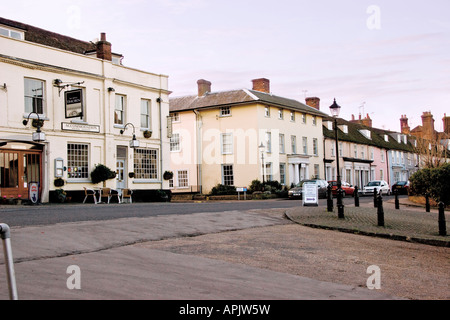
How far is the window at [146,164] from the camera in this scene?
101 ft

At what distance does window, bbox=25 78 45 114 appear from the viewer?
24.3 meters

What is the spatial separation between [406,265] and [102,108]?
22353 millimetres

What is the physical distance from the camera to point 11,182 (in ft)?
77.5

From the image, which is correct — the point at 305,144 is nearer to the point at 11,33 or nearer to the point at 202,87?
the point at 202,87

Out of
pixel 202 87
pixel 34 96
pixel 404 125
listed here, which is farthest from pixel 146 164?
pixel 404 125

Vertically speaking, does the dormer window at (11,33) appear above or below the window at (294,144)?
above

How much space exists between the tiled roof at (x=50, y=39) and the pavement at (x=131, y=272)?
19.8 m

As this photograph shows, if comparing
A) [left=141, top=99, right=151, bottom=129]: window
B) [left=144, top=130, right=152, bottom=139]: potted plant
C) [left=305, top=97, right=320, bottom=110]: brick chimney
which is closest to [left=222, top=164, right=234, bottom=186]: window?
[left=141, top=99, right=151, bottom=129]: window

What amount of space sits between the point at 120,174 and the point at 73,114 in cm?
591

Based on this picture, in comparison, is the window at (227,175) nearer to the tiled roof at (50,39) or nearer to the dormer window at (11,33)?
the tiled roof at (50,39)

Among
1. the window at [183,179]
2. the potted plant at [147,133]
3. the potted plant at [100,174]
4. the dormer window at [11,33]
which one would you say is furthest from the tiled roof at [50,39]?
the window at [183,179]

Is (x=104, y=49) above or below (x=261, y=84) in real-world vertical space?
below

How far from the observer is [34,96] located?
24.6 m
